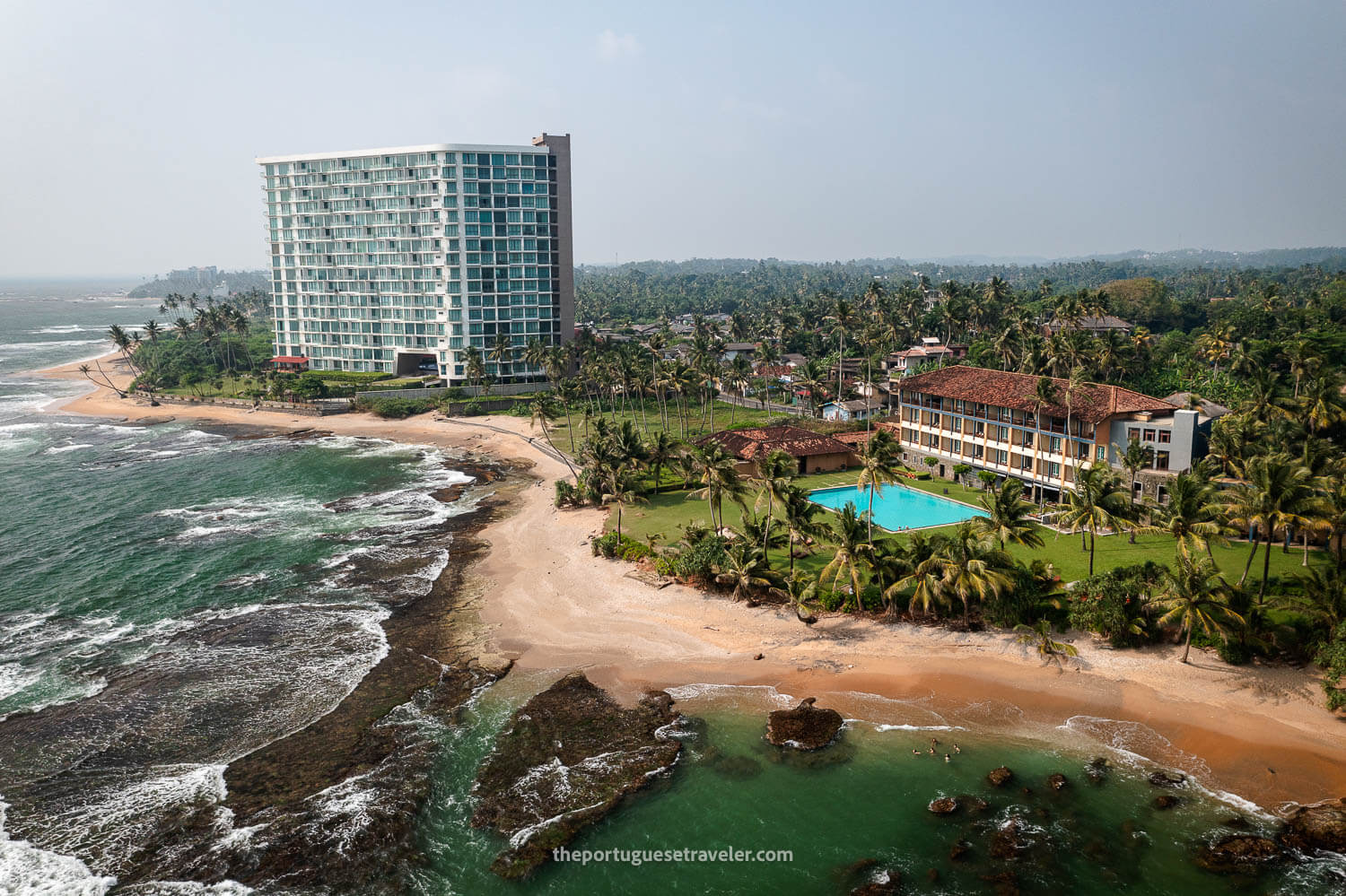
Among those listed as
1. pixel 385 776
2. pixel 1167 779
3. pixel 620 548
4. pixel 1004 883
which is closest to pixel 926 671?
pixel 1167 779

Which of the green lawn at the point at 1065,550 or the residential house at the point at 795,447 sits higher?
the residential house at the point at 795,447

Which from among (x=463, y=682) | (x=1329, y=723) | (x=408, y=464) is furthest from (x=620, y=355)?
(x=1329, y=723)

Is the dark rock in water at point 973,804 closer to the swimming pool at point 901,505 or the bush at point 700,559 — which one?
the bush at point 700,559

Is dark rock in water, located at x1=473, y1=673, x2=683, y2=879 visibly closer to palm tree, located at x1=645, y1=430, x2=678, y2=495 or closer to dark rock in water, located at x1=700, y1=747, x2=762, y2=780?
dark rock in water, located at x1=700, y1=747, x2=762, y2=780

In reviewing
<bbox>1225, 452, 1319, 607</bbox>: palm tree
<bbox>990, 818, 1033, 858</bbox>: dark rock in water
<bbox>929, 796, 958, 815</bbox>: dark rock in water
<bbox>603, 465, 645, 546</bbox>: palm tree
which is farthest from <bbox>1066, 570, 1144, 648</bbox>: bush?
<bbox>603, 465, 645, 546</bbox>: palm tree

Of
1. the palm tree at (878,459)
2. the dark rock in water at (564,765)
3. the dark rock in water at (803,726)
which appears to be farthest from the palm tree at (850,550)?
the dark rock in water at (564,765)

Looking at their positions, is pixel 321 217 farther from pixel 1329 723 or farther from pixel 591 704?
pixel 1329 723

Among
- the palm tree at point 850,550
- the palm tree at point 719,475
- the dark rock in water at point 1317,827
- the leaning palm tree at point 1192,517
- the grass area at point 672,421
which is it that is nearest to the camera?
the dark rock in water at point 1317,827
